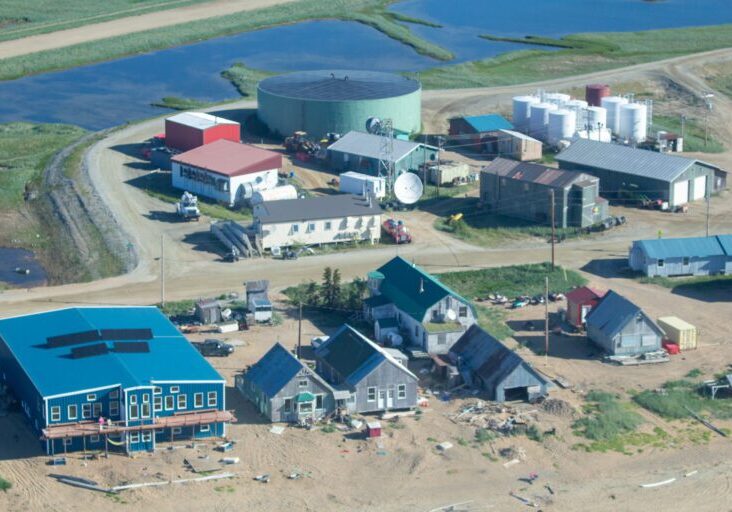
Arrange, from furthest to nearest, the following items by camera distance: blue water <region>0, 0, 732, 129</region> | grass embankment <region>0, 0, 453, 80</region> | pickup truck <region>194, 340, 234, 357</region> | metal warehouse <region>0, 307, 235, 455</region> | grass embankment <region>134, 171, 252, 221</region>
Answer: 1. grass embankment <region>0, 0, 453, 80</region>
2. blue water <region>0, 0, 732, 129</region>
3. grass embankment <region>134, 171, 252, 221</region>
4. pickup truck <region>194, 340, 234, 357</region>
5. metal warehouse <region>0, 307, 235, 455</region>

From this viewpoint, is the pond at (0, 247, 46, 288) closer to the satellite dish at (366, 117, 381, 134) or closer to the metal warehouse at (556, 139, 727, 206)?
the satellite dish at (366, 117, 381, 134)

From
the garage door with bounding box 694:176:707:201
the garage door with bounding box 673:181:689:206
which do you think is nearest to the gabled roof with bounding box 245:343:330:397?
the garage door with bounding box 673:181:689:206

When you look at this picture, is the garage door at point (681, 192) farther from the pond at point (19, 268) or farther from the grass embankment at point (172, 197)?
the pond at point (19, 268)

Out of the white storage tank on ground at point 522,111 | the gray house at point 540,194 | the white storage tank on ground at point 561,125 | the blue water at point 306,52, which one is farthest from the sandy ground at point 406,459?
the blue water at point 306,52

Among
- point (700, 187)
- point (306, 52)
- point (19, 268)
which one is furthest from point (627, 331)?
point (306, 52)

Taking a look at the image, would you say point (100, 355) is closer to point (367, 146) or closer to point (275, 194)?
point (275, 194)

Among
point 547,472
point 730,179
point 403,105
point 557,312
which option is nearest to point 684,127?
point 730,179

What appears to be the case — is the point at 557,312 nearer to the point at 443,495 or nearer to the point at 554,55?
the point at 443,495
